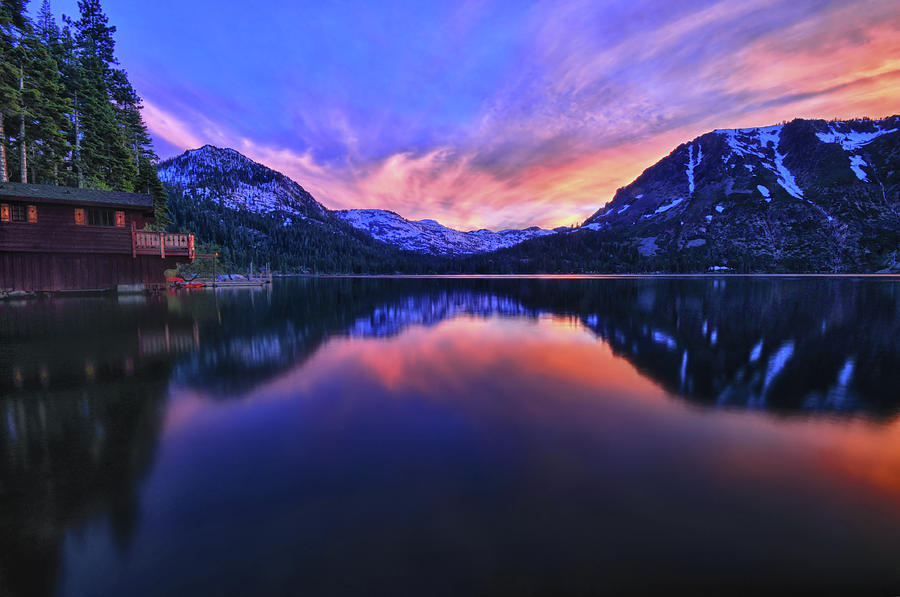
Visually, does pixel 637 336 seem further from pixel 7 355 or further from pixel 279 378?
pixel 7 355

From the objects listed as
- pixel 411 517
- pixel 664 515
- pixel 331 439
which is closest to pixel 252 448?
pixel 331 439

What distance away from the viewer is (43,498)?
5.50 m

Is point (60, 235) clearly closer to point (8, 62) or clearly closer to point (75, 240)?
point (75, 240)

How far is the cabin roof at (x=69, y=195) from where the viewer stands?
3190 centimetres

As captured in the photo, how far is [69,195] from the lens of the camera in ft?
112

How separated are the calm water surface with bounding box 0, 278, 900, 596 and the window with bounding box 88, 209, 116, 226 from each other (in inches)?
1076

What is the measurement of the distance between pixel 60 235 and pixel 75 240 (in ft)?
3.41

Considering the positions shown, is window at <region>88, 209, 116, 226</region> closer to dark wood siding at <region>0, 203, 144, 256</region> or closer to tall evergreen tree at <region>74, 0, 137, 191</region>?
dark wood siding at <region>0, 203, 144, 256</region>

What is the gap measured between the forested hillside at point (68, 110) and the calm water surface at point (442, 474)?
115ft

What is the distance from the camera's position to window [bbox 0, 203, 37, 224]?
32.4m

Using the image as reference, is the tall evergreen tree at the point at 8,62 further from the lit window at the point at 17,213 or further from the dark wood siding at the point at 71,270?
the dark wood siding at the point at 71,270

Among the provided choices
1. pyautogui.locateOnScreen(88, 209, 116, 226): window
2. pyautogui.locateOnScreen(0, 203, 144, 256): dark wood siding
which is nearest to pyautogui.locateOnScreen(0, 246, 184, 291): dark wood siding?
pyautogui.locateOnScreen(0, 203, 144, 256): dark wood siding

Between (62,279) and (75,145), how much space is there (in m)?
17.9

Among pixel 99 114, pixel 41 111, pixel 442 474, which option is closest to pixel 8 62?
pixel 41 111
